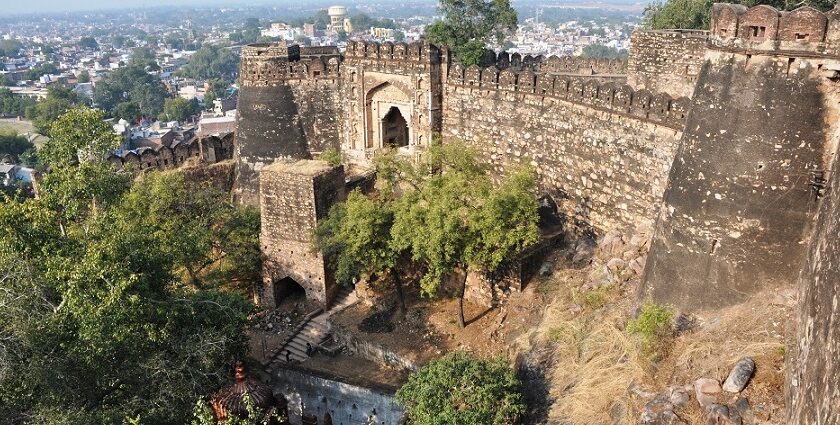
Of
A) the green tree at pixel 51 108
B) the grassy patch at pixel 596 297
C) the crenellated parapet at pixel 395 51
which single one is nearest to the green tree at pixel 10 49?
the green tree at pixel 51 108

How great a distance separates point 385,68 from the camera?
1945cm

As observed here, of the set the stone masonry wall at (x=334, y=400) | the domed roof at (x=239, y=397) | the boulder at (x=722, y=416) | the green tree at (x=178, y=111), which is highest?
the boulder at (x=722, y=416)

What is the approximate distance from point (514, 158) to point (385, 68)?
15.1 feet

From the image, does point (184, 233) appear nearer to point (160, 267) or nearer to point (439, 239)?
point (160, 267)

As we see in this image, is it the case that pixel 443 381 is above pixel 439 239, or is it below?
below

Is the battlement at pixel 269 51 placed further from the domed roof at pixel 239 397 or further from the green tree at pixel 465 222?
the domed roof at pixel 239 397

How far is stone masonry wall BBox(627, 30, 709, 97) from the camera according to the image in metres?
17.9

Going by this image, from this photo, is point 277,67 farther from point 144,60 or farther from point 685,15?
point 144,60

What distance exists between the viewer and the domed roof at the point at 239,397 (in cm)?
1045

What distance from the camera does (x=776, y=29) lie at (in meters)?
8.94

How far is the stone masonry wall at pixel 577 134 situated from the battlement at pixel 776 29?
3.90 m

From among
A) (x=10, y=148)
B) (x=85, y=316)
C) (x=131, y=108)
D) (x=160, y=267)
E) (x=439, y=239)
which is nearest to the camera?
(x=85, y=316)

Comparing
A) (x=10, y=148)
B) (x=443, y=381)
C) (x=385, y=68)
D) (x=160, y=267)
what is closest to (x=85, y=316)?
(x=160, y=267)

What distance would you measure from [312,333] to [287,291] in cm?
204
